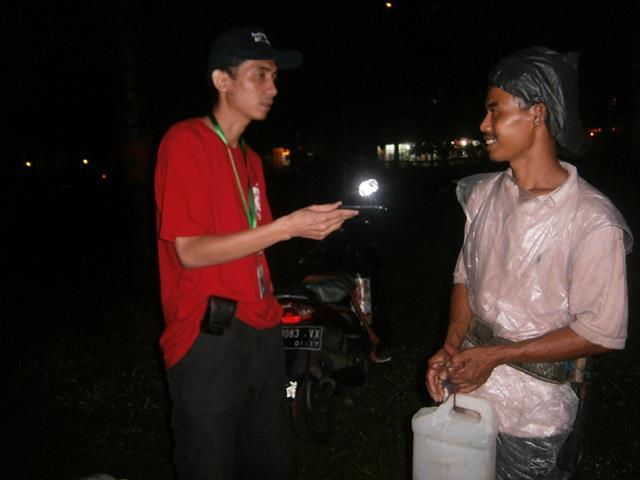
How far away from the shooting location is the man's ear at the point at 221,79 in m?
2.42

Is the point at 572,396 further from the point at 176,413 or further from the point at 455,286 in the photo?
the point at 176,413

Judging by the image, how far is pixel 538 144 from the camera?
2.02 m

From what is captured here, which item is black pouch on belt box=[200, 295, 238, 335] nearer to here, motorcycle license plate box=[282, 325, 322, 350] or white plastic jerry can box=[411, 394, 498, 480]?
white plastic jerry can box=[411, 394, 498, 480]

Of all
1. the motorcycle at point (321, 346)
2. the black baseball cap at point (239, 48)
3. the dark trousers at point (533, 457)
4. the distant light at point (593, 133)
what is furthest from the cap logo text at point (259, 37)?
the dark trousers at point (533, 457)

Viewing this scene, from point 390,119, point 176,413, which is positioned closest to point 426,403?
point 176,413

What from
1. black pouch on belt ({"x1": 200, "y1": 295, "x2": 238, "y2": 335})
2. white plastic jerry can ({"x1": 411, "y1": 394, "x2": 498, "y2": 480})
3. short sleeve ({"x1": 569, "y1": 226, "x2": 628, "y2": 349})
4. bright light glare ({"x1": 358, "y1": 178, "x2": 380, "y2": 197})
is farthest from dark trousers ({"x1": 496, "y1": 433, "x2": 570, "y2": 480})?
bright light glare ({"x1": 358, "y1": 178, "x2": 380, "y2": 197})

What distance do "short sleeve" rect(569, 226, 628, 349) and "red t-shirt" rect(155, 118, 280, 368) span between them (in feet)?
4.56

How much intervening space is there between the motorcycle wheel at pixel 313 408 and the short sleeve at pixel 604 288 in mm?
2526

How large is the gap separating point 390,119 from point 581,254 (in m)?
46.5

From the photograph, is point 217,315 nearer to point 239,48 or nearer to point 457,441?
point 457,441

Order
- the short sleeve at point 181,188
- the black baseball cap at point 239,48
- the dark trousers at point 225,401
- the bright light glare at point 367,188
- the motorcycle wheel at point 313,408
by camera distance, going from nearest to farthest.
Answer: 1. the short sleeve at point 181,188
2. the dark trousers at point 225,401
3. the black baseball cap at point 239,48
4. the motorcycle wheel at point 313,408
5. the bright light glare at point 367,188

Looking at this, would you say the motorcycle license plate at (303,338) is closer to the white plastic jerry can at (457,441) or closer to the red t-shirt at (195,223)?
the red t-shirt at (195,223)

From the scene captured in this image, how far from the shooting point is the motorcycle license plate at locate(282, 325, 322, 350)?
12.5 feet

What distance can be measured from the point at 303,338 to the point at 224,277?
1.67 metres
